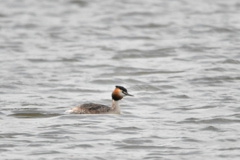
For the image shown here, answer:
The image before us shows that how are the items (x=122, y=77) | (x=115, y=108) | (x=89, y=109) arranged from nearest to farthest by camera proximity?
(x=89, y=109) → (x=115, y=108) → (x=122, y=77)

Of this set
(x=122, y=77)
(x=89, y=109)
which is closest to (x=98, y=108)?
(x=89, y=109)

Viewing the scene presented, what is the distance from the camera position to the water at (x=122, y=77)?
1014 cm

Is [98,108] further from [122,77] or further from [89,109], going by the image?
[122,77]

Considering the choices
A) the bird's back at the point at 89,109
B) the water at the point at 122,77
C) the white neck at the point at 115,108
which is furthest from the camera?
the white neck at the point at 115,108

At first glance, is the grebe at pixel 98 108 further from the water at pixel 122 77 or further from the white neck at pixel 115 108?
the water at pixel 122 77

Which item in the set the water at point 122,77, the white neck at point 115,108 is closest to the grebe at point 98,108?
the white neck at point 115,108

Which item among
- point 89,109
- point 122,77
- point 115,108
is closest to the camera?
point 89,109

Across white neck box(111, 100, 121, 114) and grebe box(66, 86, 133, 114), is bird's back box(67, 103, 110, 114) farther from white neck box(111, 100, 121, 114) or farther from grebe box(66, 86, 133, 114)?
white neck box(111, 100, 121, 114)

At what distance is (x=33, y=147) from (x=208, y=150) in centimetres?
261

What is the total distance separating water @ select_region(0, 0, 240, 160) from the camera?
10.1m

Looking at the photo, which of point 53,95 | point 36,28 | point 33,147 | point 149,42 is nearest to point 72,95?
point 53,95

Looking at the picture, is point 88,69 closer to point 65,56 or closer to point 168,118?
point 65,56

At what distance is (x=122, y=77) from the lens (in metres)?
16.2

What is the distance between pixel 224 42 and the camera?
2103cm
